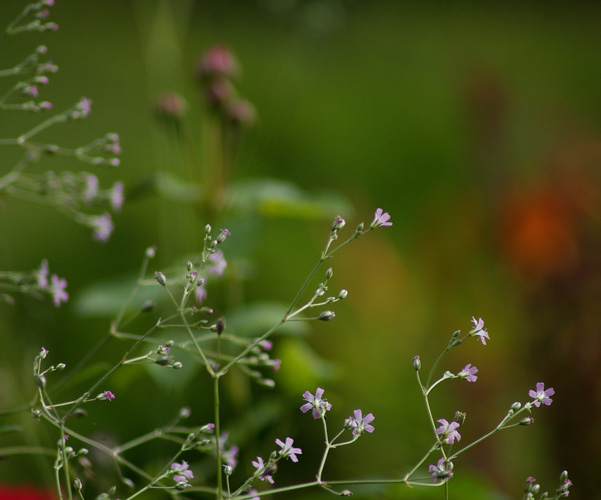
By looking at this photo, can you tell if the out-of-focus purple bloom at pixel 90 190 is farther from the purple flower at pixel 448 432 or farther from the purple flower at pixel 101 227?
the purple flower at pixel 448 432

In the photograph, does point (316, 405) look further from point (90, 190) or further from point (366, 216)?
point (366, 216)

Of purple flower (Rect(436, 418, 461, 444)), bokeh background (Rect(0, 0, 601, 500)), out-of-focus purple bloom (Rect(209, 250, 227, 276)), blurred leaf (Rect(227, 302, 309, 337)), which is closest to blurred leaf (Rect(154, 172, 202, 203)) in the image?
bokeh background (Rect(0, 0, 601, 500))

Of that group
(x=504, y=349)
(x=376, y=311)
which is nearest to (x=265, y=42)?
(x=376, y=311)

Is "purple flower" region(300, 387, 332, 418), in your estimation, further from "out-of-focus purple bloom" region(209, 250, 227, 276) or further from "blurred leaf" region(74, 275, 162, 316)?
"blurred leaf" region(74, 275, 162, 316)

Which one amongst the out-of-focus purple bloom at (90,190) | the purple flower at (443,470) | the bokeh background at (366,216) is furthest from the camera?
the bokeh background at (366,216)

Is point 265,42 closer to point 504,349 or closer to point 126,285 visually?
point 504,349

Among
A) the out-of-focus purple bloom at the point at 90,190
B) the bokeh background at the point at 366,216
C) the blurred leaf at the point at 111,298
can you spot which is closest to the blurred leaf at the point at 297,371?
the bokeh background at the point at 366,216
